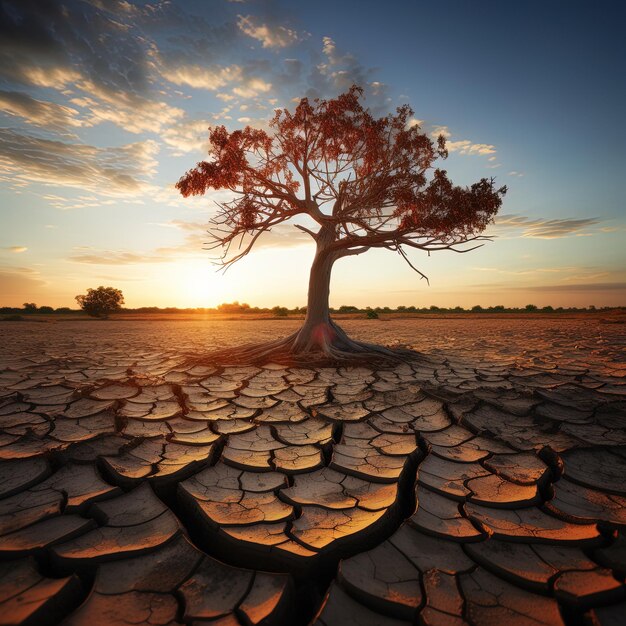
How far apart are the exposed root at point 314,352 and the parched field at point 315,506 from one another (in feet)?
4.84

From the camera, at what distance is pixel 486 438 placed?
244 centimetres

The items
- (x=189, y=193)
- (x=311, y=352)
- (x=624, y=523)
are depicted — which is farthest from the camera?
(x=311, y=352)

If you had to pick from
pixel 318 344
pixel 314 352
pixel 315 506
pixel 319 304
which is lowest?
pixel 315 506

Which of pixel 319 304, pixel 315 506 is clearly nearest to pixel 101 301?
pixel 319 304

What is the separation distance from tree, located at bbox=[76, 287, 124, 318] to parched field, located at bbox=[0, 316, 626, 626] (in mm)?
18150

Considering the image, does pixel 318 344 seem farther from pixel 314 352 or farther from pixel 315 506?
pixel 315 506

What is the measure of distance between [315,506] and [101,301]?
21408 mm

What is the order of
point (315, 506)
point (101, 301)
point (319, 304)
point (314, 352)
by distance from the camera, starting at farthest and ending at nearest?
point (101, 301), point (319, 304), point (314, 352), point (315, 506)

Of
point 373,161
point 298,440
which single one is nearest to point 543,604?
point 298,440

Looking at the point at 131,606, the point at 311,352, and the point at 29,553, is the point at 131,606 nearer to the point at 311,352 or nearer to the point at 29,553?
the point at 29,553

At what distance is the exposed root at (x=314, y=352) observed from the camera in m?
4.93

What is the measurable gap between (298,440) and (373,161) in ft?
14.0

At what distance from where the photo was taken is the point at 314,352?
526 cm

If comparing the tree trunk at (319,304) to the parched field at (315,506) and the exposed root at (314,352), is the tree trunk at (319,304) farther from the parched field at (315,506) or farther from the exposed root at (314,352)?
the parched field at (315,506)
